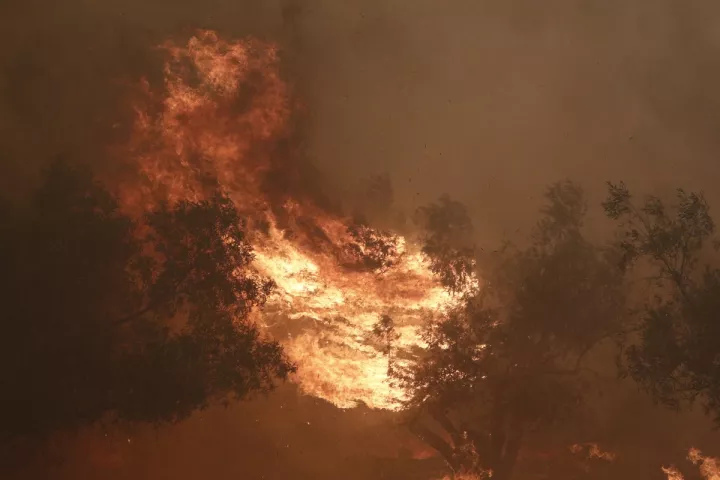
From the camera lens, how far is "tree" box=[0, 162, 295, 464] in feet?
55.9

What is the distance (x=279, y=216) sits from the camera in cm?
2912

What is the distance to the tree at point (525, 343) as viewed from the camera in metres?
26.7

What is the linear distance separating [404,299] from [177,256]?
14296 mm

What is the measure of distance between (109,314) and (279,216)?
11408 millimetres

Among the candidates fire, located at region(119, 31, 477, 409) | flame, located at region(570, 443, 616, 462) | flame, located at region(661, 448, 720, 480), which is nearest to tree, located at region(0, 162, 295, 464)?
fire, located at region(119, 31, 477, 409)

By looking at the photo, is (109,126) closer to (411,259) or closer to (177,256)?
(177,256)

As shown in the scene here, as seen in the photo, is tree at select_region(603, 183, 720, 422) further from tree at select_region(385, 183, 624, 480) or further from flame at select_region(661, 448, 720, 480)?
flame at select_region(661, 448, 720, 480)

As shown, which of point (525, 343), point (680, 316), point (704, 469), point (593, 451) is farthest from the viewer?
point (593, 451)

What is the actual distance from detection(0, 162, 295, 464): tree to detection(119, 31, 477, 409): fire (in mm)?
6151

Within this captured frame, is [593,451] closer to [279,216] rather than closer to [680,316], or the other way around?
[680,316]

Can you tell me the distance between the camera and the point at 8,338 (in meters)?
16.7

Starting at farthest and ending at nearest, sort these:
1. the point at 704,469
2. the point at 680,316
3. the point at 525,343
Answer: the point at 704,469 < the point at 525,343 < the point at 680,316

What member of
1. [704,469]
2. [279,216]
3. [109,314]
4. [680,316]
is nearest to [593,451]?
[704,469]

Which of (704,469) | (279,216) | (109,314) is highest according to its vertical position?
(279,216)
